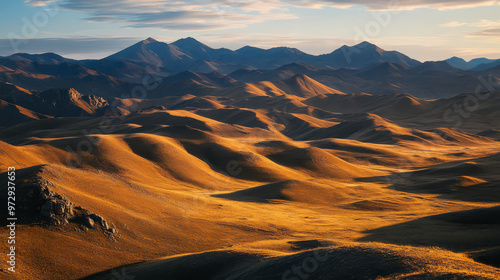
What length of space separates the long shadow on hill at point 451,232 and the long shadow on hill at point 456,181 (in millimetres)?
18163

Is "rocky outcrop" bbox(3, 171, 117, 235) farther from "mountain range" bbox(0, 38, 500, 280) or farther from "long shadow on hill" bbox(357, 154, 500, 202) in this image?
"long shadow on hill" bbox(357, 154, 500, 202)

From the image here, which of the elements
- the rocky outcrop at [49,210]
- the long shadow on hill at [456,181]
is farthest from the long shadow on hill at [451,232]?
the rocky outcrop at [49,210]

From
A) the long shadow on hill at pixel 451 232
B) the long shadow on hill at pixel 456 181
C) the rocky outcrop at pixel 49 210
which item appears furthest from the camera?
the long shadow on hill at pixel 456 181

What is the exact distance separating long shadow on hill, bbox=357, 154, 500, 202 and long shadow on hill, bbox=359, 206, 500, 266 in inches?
715

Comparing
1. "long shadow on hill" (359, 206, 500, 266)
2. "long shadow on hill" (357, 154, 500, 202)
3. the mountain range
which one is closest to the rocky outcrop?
the mountain range

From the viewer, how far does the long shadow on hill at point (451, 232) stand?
30469 millimetres

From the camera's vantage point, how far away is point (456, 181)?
60031 mm

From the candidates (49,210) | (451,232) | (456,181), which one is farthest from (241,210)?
(456,181)

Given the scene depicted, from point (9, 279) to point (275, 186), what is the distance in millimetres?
33116

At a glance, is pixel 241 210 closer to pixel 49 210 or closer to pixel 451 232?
pixel 451 232

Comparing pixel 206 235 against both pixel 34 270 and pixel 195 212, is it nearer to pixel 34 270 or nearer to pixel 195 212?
pixel 195 212

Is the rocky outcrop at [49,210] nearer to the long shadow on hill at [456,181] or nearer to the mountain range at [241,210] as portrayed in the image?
the mountain range at [241,210]

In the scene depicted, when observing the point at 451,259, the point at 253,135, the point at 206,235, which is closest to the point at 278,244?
the point at 206,235

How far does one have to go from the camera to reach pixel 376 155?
91.4 metres
